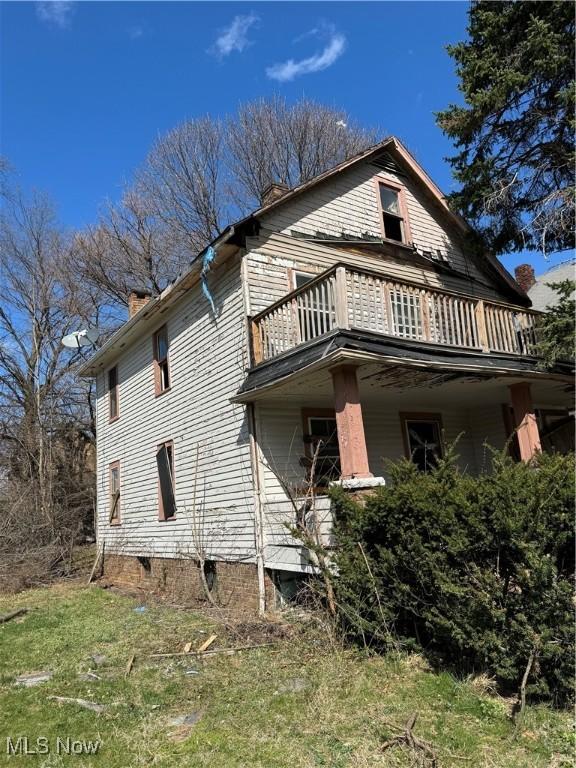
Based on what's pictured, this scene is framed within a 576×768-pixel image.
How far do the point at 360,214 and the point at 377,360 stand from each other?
239 inches

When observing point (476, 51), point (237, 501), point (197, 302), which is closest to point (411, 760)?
point (237, 501)

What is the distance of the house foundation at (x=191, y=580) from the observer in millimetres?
9602

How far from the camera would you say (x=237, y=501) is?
33.1 feet

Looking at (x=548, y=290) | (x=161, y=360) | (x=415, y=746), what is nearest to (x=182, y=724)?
(x=415, y=746)

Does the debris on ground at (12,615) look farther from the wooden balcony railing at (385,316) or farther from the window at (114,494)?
the wooden balcony railing at (385,316)

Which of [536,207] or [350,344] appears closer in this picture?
[350,344]

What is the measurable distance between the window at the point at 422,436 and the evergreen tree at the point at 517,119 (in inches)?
169

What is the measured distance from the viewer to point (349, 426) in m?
7.71

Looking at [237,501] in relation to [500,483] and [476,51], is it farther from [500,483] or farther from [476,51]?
[476,51]

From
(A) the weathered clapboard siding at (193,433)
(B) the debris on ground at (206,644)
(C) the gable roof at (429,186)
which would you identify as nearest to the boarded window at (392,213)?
(C) the gable roof at (429,186)

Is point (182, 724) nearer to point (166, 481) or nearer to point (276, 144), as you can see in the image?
point (166, 481)

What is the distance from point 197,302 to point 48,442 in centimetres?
1376

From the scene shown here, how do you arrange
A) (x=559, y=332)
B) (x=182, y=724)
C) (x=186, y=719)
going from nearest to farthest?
(x=182, y=724), (x=186, y=719), (x=559, y=332)

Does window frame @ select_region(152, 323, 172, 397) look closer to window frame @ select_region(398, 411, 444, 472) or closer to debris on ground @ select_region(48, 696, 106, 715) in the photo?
window frame @ select_region(398, 411, 444, 472)
